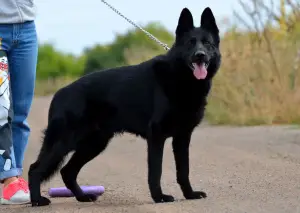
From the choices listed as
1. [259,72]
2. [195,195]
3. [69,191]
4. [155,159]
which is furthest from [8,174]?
[259,72]

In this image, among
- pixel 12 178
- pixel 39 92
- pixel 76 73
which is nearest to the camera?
pixel 12 178

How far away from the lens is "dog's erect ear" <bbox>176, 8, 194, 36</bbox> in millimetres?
7230

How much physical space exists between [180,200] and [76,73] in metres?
81.7

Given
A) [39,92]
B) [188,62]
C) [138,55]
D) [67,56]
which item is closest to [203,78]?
[188,62]

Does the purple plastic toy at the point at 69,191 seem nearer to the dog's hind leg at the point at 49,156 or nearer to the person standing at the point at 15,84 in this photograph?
the person standing at the point at 15,84

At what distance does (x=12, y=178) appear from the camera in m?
7.66

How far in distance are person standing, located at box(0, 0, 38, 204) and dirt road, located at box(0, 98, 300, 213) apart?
368 millimetres

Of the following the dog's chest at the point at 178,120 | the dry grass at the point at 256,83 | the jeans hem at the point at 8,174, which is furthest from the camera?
the dry grass at the point at 256,83

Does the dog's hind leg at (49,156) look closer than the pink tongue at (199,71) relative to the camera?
No

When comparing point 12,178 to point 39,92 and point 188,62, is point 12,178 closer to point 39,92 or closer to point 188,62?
point 188,62

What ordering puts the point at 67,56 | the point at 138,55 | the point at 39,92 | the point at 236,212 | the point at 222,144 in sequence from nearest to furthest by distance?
the point at 236,212
the point at 222,144
the point at 138,55
the point at 39,92
the point at 67,56

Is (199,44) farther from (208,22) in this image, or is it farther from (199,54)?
(208,22)

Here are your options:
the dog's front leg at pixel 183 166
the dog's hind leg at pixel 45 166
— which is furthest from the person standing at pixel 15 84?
the dog's front leg at pixel 183 166

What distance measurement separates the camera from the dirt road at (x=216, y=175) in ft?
22.5
